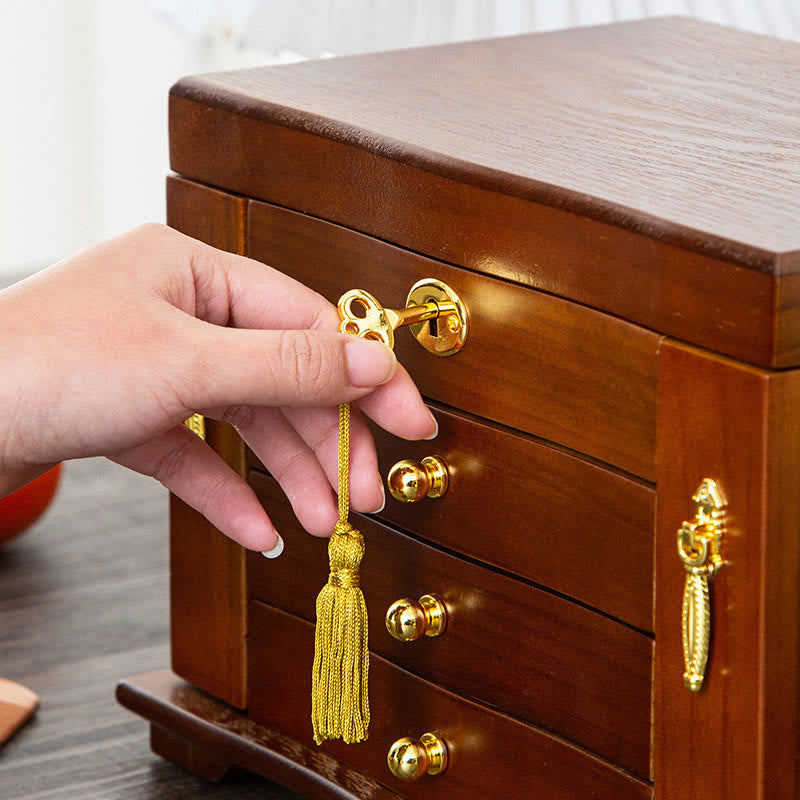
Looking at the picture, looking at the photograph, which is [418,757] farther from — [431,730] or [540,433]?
[540,433]

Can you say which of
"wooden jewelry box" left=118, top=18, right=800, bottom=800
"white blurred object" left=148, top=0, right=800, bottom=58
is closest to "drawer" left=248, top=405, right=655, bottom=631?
"wooden jewelry box" left=118, top=18, right=800, bottom=800

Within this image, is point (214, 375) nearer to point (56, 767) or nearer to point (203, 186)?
point (203, 186)

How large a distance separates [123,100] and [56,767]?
144 centimetres

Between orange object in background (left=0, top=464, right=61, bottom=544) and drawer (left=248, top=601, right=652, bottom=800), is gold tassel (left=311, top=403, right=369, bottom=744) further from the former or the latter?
orange object in background (left=0, top=464, right=61, bottom=544)

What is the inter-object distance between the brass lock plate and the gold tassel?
4 centimetres

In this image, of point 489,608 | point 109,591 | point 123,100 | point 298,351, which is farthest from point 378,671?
point 123,100

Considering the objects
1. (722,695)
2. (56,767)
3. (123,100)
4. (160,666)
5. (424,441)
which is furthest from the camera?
(123,100)

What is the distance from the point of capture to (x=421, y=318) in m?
0.59

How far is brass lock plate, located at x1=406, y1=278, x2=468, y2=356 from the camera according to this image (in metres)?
0.59

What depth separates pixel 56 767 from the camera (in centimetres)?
77

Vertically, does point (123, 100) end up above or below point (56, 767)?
above

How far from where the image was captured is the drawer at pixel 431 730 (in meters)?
0.59

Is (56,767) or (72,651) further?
(72,651)

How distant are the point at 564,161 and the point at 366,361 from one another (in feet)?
0.37
